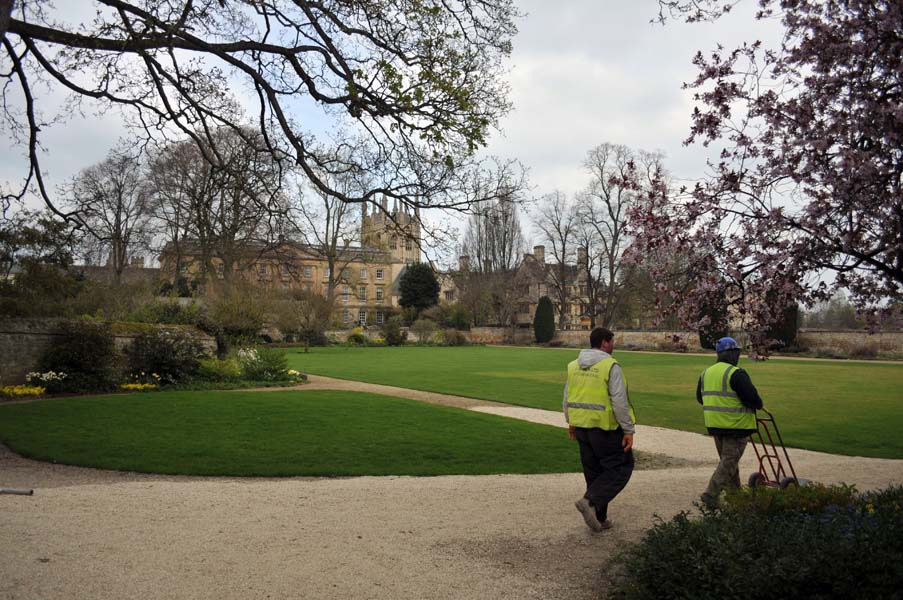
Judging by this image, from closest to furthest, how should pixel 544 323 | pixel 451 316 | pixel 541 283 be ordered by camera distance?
pixel 544 323 → pixel 451 316 → pixel 541 283

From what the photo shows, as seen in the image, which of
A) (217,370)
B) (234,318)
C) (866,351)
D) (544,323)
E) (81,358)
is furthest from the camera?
Answer: (544,323)

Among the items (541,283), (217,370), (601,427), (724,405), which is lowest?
(217,370)

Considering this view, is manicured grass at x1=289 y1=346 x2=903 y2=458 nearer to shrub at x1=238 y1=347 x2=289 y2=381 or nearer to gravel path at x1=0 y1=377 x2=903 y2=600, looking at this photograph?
shrub at x1=238 y1=347 x2=289 y2=381

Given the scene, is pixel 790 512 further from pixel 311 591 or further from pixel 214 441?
pixel 214 441

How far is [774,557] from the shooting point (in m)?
4.09

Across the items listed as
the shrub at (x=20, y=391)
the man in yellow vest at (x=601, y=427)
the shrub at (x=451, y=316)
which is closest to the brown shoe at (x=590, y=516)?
the man in yellow vest at (x=601, y=427)

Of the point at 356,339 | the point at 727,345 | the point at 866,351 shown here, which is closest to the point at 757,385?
the point at 727,345

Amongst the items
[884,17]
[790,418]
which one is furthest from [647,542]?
[790,418]

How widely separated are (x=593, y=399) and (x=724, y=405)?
1696 mm

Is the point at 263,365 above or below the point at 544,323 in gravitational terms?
below

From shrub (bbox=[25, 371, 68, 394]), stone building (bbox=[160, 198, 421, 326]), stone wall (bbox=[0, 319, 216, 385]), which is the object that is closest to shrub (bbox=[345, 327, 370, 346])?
stone building (bbox=[160, 198, 421, 326])

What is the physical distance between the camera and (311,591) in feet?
15.0

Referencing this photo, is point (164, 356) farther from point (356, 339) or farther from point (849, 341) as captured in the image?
point (849, 341)

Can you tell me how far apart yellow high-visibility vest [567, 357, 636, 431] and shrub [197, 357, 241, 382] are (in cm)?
1694
